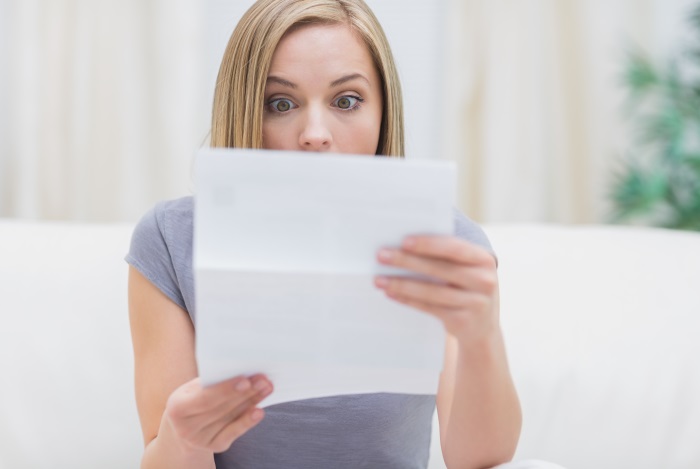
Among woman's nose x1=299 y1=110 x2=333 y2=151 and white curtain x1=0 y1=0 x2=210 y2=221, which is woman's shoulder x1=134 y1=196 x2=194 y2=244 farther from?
white curtain x1=0 y1=0 x2=210 y2=221

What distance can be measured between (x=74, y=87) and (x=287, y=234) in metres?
2.19

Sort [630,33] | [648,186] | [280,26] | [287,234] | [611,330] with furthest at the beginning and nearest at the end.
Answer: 1. [630,33]
2. [648,186]
3. [611,330]
4. [280,26]
5. [287,234]

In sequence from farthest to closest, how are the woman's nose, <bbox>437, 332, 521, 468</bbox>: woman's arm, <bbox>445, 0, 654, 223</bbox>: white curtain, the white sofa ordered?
<bbox>445, 0, 654, 223</bbox>: white curtain, the white sofa, the woman's nose, <bbox>437, 332, 521, 468</bbox>: woman's arm

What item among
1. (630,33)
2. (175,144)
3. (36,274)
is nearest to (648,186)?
(630,33)

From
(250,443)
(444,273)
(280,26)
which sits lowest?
(250,443)

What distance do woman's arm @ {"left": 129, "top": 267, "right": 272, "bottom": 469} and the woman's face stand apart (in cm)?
26

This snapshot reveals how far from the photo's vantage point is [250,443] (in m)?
1.10

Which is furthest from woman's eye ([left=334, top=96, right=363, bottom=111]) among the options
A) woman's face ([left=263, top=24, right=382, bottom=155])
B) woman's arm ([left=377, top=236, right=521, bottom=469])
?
woman's arm ([left=377, top=236, right=521, bottom=469])

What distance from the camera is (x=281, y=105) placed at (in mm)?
1034

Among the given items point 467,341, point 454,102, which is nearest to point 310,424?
point 467,341

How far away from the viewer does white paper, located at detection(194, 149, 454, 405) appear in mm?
657

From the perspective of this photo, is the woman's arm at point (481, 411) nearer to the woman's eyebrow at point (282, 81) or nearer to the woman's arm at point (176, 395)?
the woman's arm at point (176, 395)

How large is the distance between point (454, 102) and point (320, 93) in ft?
6.00

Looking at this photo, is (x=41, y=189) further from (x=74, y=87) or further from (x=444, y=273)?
(x=444, y=273)
